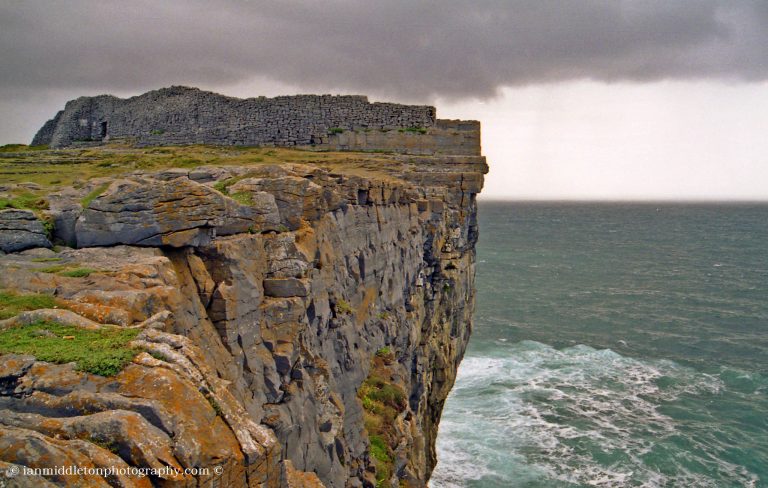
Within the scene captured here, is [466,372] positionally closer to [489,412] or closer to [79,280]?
[489,412]

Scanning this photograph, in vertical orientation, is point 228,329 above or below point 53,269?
below

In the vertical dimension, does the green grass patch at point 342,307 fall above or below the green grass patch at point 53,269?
below

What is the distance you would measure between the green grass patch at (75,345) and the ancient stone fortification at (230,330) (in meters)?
0.14

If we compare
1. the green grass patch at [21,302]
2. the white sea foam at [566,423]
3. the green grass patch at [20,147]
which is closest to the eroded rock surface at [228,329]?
the green grass patch at [21,302]

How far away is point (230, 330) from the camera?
9.73 m

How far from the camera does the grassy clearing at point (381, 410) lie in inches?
643

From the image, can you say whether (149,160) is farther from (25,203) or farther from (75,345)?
(75,345)

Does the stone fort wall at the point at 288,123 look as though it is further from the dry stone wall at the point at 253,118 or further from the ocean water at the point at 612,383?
the ocean water at the point at 612,383

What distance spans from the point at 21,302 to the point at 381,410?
11504 millimetres

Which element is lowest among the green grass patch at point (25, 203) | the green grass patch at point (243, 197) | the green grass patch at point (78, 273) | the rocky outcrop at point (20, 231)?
the green grass patch at point (78, 273)

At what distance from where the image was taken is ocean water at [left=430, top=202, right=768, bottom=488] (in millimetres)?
27266

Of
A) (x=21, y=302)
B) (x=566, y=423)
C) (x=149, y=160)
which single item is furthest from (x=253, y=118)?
(x=566, y=423)

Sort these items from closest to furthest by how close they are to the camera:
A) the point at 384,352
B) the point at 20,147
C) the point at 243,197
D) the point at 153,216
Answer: the point at 153,216
the point at 243,197
the point at 384,352
the point at 20,147

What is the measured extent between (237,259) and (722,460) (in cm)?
2967
